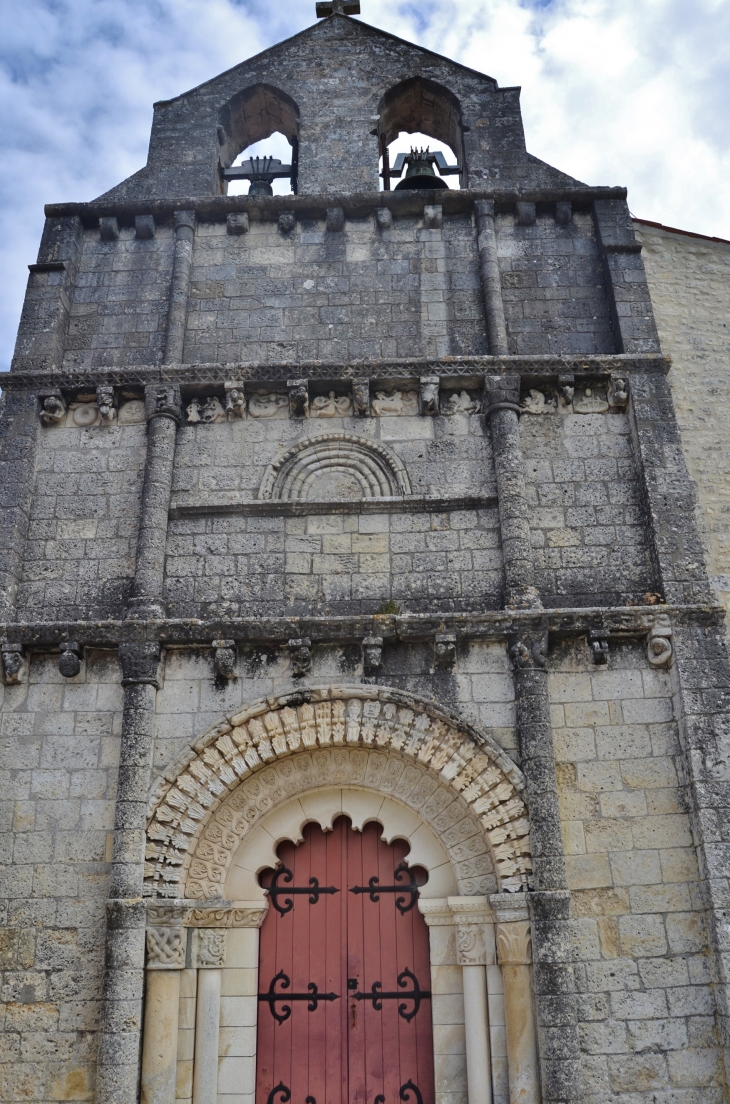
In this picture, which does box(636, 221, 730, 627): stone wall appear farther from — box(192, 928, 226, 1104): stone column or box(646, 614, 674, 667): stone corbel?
box(192, 928, 226, 1104): stone column

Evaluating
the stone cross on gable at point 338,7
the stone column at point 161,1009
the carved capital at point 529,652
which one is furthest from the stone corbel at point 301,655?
the stone cross on gable at point 338,7

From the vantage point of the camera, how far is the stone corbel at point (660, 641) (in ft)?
21.0

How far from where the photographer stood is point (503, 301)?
26.2ft

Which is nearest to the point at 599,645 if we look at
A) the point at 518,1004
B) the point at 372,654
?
the point at 372,654

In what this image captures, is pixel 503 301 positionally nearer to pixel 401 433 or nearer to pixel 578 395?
pixel 578 395

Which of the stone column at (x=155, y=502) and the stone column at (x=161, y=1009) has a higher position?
the stone column at (x=155, y=502)

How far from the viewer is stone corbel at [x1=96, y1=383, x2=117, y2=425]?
7.49 m

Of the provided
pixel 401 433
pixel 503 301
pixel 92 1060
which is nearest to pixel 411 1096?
pixel 92 1060

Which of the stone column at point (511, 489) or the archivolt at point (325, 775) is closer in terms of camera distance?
the archivolt at point (325, 775)

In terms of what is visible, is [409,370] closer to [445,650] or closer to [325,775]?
[445,650]

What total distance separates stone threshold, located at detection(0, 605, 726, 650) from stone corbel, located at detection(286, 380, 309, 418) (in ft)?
6.32

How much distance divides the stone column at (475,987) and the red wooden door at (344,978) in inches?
11.8

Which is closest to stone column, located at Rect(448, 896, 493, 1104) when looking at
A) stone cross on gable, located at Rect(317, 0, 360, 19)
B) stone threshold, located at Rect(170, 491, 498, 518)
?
stone threshold, located at Rect(170, 491, 498, 518)

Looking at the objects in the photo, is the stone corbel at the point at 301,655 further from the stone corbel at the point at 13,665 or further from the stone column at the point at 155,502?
the stone corbel at the point at 13,665
